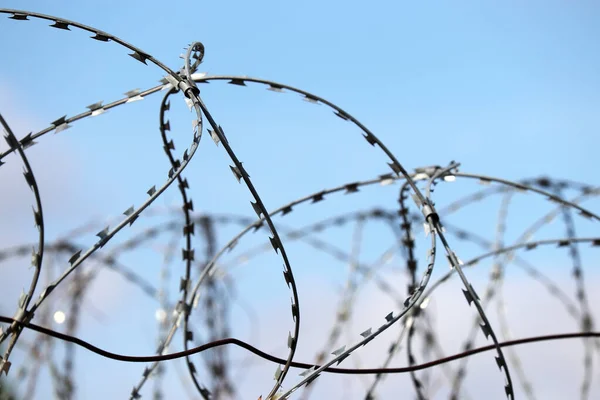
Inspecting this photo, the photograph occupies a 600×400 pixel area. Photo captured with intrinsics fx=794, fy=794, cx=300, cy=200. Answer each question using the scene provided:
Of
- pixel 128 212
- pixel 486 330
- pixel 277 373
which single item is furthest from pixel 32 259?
pixel 486 330

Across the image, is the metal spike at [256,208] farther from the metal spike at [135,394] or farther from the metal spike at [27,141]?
the metal spike at [135,394]

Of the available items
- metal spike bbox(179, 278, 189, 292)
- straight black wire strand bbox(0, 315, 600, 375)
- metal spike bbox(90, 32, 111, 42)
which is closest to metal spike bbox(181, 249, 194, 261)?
metal spike bbox(179, 278, 189, 292)

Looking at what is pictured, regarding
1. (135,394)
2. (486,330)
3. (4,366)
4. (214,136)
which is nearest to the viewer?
(4,366)

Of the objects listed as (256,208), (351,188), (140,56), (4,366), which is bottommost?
(4,366)

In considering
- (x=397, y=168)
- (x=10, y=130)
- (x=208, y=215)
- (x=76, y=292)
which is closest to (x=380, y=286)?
(x=208, y=215)

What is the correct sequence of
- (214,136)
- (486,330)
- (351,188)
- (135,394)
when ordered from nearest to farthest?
(214,136) < (486,330) < (135,394) < (351,188)

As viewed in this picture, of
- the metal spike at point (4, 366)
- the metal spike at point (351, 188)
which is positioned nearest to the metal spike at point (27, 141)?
the metal spike at point (4, 366)

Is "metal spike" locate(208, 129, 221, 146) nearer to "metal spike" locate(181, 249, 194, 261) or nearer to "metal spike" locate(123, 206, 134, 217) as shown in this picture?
"metal spike" locate(123, 206, 134, 217)

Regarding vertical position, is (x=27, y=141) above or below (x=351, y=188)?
below

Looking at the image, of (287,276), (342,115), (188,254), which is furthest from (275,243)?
(188,254)

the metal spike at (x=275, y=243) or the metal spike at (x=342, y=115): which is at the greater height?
the metal spike at (x=342, y=115)

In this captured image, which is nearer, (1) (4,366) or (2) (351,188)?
(1) (4,366)

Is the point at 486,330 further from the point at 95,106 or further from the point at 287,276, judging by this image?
the point at 95,106

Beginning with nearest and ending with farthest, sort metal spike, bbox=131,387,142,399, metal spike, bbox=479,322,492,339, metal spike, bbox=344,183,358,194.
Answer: metal spike, bbox=479,322,492,339 → metal spike, bbox=131,387,142,399 → metal spike, bbox=344,183,358,194
